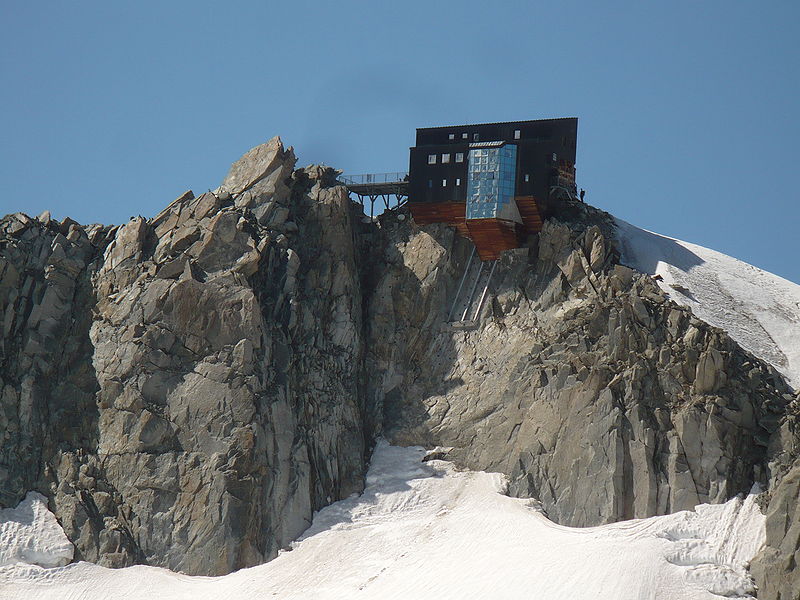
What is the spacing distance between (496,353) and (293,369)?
12340mm

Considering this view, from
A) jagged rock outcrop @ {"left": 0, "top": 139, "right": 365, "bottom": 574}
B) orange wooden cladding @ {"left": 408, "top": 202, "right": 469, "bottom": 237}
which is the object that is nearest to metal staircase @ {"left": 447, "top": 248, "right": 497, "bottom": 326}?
orange wooden cladding @ {"left": 408, "top": 202, "right": 469, "bottom": 237}

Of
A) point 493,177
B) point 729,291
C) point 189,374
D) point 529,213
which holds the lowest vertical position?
point 189,374

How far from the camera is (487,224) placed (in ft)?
349

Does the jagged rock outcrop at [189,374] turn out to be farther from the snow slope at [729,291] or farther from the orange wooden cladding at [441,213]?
the snow slope at [729,291]

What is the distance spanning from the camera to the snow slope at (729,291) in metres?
103

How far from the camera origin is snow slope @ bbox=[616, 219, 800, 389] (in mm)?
103188

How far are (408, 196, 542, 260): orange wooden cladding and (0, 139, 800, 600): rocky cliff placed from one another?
1252 millimetres

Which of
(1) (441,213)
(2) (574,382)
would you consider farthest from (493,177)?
(2) (574,382)

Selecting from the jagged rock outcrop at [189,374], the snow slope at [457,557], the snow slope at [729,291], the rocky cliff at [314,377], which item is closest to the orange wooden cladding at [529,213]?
the rocky cliff at [314,377]

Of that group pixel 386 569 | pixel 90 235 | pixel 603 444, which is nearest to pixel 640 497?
pixel 603 444

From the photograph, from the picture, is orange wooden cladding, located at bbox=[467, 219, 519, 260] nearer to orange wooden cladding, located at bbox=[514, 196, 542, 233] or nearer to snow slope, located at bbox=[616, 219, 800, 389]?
orange wooden cladding, located at bbox=[514, 196, 542, 233]

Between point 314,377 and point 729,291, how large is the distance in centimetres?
2634

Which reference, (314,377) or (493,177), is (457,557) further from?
(493,177)

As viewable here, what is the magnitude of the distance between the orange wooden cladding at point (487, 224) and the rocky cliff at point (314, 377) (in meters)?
1.25
